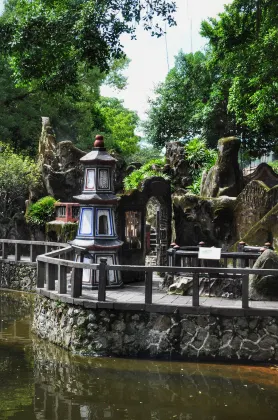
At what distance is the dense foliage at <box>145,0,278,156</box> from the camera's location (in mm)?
18984

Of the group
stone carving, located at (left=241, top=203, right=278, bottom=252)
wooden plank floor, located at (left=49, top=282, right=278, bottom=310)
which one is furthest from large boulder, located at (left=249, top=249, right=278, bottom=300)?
stone carving, located at (left=241, top=203, right=278, bottom=252)

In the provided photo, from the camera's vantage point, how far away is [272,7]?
689 inches

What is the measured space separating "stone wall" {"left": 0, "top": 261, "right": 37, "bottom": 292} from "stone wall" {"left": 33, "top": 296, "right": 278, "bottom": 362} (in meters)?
9.51

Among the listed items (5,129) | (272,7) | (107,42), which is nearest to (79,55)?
(107,42)

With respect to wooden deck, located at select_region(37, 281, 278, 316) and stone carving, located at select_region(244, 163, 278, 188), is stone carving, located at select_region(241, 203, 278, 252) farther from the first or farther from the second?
wooden deck, located at select_region(37, 281, 278, 316)

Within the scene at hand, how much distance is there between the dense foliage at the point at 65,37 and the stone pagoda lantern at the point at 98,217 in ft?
7.98

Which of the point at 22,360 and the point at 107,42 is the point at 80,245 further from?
the point at 107,42

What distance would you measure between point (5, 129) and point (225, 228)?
19.0m

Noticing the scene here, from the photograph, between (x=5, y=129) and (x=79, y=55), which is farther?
(x=5, y=129)

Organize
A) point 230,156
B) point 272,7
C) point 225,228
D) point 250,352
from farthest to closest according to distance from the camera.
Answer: point 230,156, point 225,228, point 272,7, point 250,352

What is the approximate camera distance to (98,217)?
49.1ft

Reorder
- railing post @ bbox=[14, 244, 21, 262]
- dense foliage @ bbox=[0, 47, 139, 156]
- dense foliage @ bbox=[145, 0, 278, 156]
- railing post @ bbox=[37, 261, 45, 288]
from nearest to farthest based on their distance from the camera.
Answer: railing post @ bbox=[37, 261, 45, 288], dense foliage @ bbox=[145, 0, 278, 156], railing post @ bbox=[14, 244, 21, 262], dense foliage @ bbox=[0, 47, 139, 156]

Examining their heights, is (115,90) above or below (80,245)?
above

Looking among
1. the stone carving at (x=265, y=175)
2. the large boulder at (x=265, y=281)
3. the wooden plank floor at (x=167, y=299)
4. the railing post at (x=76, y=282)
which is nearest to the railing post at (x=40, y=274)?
the wooden plank floor at (x=167, y=299)
